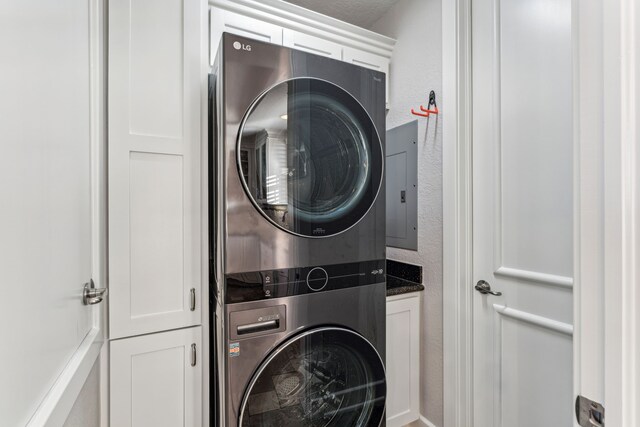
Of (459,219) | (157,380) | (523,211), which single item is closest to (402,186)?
(459,219)

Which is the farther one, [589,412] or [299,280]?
[299,280]

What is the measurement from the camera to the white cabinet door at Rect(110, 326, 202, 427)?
1.11m

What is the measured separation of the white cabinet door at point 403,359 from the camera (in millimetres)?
1657

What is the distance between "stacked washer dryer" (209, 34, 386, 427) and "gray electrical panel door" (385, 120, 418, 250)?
58 cm

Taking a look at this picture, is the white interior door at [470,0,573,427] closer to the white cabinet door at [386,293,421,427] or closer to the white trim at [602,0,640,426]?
the white cabinet door at [386,293,421,427]

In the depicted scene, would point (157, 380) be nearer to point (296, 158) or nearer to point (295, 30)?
point (296, 158)

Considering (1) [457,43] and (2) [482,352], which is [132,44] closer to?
(1) [457,43]

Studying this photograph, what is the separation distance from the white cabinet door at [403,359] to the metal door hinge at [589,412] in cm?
107

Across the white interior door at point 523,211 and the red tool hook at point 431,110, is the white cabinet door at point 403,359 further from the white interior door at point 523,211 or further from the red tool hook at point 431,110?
the red tool hook at point 431,110

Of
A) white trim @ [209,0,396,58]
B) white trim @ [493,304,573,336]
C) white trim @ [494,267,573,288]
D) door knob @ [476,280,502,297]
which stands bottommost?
white trim @ [493,304,573,336]

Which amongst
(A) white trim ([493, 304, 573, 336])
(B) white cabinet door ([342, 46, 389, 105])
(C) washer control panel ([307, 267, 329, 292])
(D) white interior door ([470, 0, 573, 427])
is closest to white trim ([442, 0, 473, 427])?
(D) white interior door ([470, 0, 573, 427])

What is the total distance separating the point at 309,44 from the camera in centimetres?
168

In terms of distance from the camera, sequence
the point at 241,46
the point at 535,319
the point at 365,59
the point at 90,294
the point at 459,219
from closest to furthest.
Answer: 1. the point at 90,294
2. the point at 241,46
3. the point at 535,319
4. the point at 459,219
5. the point at 365,59

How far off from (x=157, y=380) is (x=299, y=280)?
0.63m
